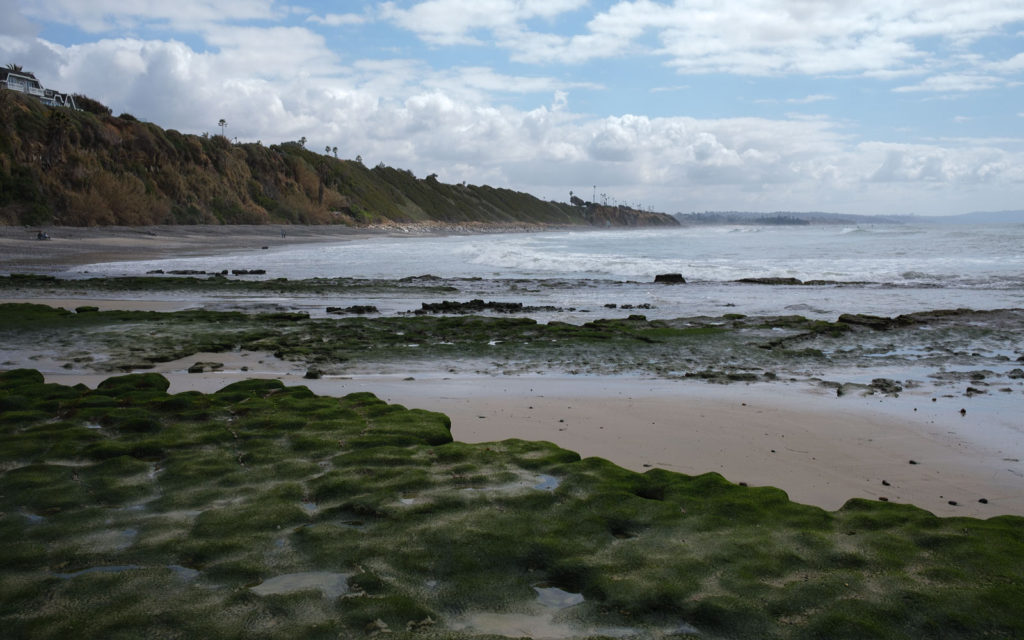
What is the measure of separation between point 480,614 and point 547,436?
3.21 metres

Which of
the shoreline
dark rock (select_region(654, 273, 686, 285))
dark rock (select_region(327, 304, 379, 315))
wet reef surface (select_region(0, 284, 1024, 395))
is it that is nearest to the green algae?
wet reef surface (select_region(0, 284, 1024, 395))

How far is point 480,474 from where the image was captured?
4980mm

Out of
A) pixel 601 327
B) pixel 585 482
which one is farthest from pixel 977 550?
pixel 601 327

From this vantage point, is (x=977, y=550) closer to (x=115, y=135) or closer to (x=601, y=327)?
(x=601, y=327)

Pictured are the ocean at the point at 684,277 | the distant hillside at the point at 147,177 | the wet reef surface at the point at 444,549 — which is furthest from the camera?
the distant hillside at the point at 147,177

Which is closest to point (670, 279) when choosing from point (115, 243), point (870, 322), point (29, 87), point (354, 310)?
point (870, 322)

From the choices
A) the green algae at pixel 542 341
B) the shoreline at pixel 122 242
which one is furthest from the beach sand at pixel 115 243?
the green algae at pixel 542 341

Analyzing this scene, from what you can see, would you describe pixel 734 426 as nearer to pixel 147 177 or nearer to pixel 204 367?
pixel 204 367

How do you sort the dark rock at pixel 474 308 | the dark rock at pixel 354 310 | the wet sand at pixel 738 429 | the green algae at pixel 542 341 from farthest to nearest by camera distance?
1. the dark rock at pixel 474 308
2. the dark rock at pixel 354 310
3. the green algae at pixel 542 341
4. the wet sand at pixel 738 429

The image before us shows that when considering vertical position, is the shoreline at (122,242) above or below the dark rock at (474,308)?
above

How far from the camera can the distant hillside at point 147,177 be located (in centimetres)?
4378

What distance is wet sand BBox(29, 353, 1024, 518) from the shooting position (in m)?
5.29

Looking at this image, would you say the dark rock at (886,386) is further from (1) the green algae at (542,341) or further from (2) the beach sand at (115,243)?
(2) the beach sand at (115,243)

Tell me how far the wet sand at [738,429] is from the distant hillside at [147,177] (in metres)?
42.2
